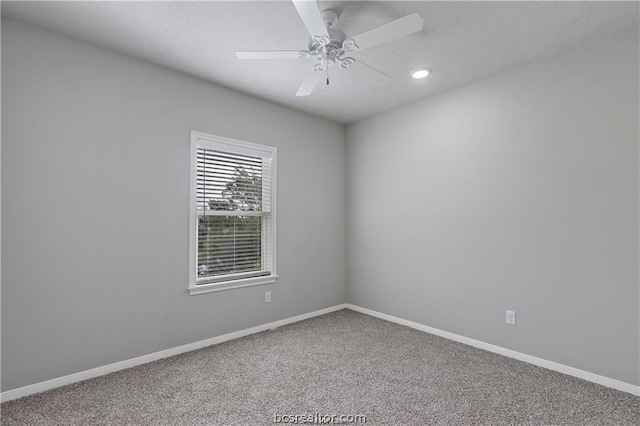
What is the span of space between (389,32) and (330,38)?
0.38 meters

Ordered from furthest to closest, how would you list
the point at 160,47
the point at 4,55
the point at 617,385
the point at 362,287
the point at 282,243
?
1. the point at 362,287
2. the point at 282,243
3. the point at 160,47
4. the point at 617,385
5. the point at 4,55

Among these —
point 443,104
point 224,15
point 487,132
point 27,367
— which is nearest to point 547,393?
point 487,132

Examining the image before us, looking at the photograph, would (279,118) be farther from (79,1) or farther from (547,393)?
(547,393)

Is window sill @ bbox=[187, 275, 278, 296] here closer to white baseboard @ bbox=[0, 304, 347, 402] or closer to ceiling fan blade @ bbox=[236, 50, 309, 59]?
white baseboard @ bbox=[0, 304, 347, 402]

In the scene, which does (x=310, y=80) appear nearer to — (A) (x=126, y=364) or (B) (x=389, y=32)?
(B) (x=389, y=32)

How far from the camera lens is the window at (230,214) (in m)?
3.19

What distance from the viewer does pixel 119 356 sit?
8.70ft

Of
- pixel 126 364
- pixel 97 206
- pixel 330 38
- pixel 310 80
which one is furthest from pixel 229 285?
pixel 330 38

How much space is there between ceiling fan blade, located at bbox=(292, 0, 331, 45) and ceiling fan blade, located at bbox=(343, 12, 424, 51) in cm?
16

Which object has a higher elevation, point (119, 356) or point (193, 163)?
point (193, 163)

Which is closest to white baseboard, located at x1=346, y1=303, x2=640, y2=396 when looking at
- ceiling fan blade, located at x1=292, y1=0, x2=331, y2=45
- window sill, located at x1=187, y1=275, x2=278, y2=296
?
window sill, located at x1=187, y1=275, x2=278, y2=296

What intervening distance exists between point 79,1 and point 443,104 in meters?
3.13

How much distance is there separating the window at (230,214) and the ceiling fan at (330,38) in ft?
3.95

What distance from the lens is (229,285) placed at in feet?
11.0
